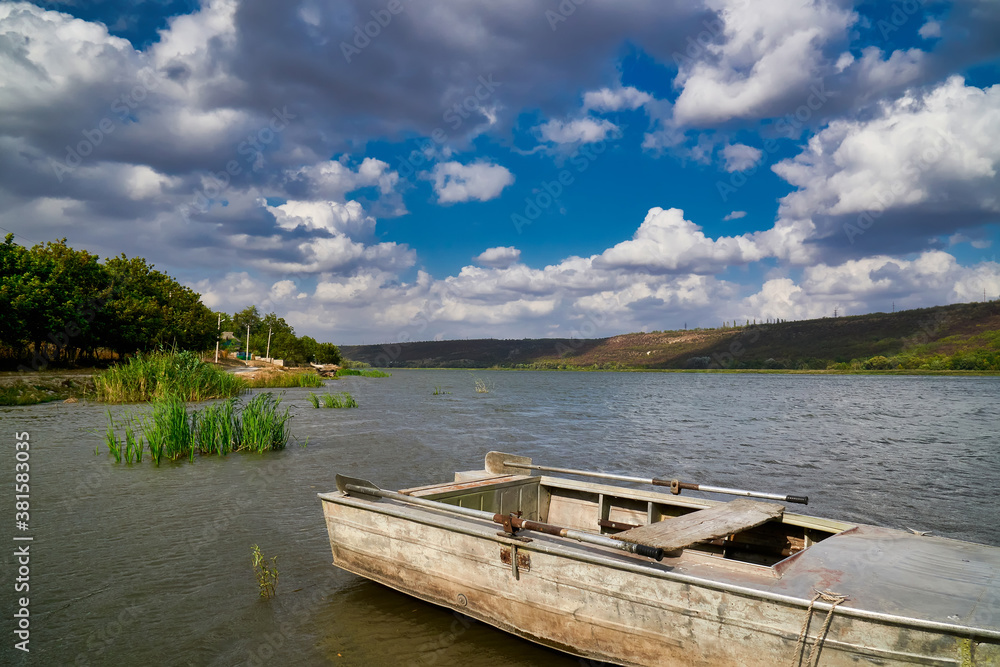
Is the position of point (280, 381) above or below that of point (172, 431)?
below

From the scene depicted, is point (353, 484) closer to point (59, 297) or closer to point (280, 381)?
point (59, 297)

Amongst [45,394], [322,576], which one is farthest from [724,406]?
[45,394]

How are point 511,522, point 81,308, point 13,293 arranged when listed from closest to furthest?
point 511,522 → point 13,293 → point 81,308

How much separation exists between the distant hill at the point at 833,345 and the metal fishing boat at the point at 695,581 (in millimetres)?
108436

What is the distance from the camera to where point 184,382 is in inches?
918

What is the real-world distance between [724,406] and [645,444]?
2172cm

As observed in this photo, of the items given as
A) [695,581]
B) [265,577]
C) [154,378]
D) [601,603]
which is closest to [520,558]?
[601,603]

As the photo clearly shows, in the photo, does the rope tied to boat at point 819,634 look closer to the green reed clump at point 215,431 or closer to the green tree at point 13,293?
the green reed clump at point 215,431

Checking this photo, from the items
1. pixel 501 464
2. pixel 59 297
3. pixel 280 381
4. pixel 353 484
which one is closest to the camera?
pixel 353 484

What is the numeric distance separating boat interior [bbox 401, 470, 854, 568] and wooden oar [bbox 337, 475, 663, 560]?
25 cm

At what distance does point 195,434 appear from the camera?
46.9 ft

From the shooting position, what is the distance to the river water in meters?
5.34

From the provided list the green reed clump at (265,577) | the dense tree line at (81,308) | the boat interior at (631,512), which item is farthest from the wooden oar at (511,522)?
the dense tree line at (81,308)

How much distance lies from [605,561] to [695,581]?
2.28 feet
